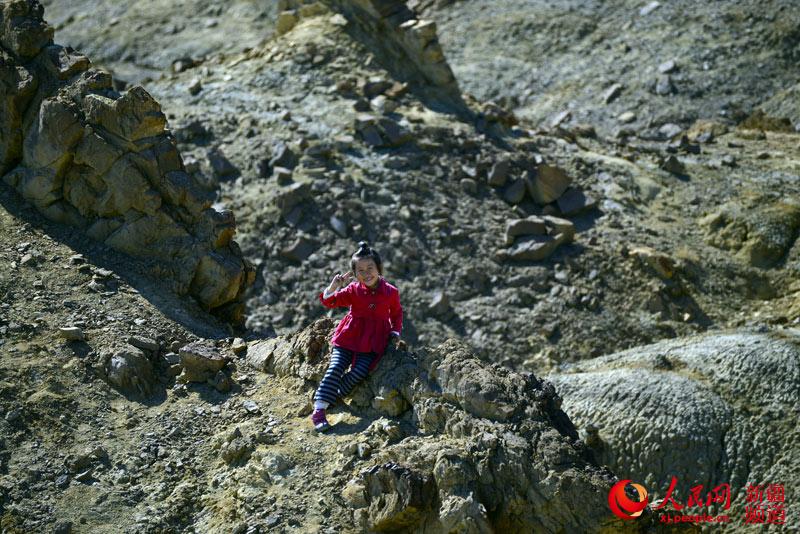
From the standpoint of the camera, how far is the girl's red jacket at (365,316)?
730cm

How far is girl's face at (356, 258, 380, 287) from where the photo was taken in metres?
7.23

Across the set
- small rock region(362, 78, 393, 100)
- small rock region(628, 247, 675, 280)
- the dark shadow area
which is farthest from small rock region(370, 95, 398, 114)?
the dark shadow area

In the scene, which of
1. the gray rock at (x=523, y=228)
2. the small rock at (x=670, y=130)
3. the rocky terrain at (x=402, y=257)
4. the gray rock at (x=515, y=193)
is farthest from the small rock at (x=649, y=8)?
the gray rock at (x=523, y=228)

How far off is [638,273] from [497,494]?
7.70 m

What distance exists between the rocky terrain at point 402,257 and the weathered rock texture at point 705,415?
0.11 feet

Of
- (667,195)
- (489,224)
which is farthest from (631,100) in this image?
(489,224)

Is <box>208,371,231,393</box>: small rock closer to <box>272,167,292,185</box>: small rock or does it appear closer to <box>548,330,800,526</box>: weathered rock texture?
<box>548,330,800,526</box>: weathered rock texture

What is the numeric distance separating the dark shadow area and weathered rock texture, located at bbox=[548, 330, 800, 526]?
3.60 meters

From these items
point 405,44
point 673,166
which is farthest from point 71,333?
point 405,44

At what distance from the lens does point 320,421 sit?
706cm

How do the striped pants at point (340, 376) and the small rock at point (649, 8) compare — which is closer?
the striped pants at point (340, 376)

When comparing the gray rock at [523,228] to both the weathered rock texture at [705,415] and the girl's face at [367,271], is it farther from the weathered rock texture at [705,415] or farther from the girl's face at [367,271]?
the girl's face at [367,271]

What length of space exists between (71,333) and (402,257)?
6.40 meters

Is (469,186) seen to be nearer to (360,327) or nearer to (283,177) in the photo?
(283,177)
